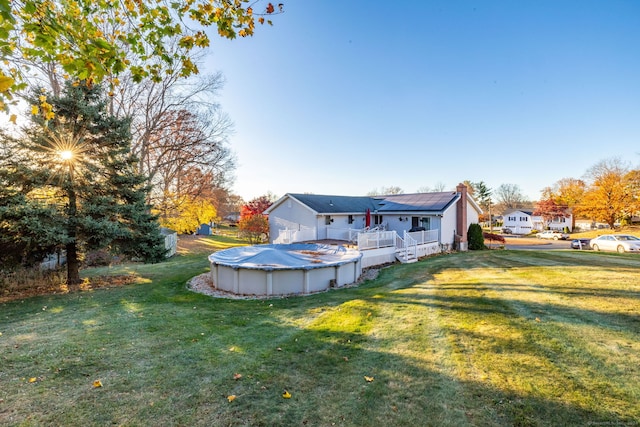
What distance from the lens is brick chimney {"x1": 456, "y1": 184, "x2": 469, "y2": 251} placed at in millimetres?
21844

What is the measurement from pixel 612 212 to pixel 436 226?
40701 millimetres

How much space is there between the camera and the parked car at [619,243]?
1920 centimetres

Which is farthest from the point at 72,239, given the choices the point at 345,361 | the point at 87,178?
the point at 345,361

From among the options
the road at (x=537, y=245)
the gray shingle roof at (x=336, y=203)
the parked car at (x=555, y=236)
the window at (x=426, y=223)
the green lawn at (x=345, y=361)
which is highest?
the gray shingle roof at (x=336, y=203)

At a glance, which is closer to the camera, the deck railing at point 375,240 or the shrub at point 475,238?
the deck railing at point 375,240

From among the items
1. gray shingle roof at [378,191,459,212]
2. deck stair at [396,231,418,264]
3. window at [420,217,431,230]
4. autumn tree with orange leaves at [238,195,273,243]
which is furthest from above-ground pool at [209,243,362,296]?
autumn tree with orange leaves at [238,195,273,243]

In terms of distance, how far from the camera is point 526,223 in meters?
62.3

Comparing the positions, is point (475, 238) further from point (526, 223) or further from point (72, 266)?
point (526, 223)

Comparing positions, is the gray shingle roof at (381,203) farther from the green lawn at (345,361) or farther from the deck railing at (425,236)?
the green lawn at (345,361)

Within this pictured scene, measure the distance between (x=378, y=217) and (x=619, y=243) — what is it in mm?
17201

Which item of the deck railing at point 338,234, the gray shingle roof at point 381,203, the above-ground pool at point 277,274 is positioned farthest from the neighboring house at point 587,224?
the above-ground pool at point 277,274

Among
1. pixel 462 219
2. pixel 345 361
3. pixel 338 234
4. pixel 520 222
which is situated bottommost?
pixel 345 361

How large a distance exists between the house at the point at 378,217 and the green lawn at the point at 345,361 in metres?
11.2

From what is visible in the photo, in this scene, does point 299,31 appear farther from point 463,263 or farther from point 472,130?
point 472,130
